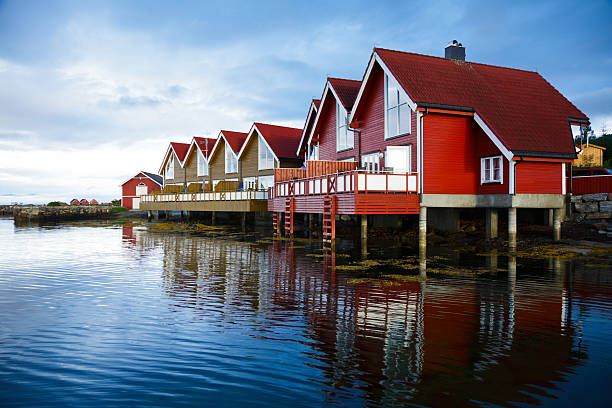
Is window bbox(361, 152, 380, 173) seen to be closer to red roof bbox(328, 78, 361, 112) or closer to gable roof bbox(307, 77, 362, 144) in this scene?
gable roof bbox(307, 77, 362, 144)

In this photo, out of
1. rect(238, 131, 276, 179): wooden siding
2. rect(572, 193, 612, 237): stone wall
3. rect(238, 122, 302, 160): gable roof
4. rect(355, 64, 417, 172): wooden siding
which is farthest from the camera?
rect(238, 131, 276, 179): wooden siding

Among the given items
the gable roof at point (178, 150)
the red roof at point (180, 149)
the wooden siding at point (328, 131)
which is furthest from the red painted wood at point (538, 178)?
the red roof at point (180, 149)

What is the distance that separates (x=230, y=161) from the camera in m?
45.3

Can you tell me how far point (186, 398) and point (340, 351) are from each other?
8.07 feet

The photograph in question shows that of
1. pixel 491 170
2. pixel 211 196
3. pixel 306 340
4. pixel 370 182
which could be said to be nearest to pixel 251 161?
pixel 211 196

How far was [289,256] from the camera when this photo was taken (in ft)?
62.6

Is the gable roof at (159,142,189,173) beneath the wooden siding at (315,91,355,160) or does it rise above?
above

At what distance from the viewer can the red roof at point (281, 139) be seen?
38022mm

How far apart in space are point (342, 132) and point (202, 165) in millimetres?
26231

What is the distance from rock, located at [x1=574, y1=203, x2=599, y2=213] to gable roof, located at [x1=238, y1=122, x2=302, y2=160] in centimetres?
2132

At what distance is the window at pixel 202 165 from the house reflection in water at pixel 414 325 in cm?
3581

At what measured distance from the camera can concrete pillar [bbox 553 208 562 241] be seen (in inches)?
820

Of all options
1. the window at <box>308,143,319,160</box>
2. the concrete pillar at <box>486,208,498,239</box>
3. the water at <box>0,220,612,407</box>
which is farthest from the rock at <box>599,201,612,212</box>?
the window at <box>308,143,319,160</box>

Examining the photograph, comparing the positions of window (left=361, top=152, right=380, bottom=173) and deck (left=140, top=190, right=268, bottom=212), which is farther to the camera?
deck (left=140, top=190, right=268, bottom=212)
